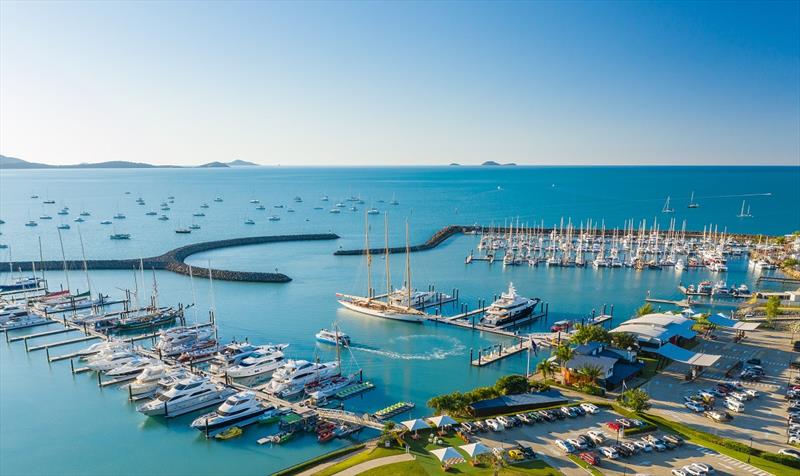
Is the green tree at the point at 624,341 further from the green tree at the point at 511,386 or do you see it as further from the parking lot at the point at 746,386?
the green tree at the point at 511,386

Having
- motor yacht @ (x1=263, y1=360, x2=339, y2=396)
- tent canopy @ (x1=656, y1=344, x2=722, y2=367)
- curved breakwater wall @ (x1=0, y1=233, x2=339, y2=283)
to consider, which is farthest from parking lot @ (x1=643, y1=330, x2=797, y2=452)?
curved breakwater wall @ (x1=0, y1=233, x2=339, y2=283)

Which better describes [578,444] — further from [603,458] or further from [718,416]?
[718,416]

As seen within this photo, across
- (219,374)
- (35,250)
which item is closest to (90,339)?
Result: (219,374)

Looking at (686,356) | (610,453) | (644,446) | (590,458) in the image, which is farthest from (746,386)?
(590,458)

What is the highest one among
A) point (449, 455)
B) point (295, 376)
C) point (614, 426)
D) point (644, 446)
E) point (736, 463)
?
point (449, 455)

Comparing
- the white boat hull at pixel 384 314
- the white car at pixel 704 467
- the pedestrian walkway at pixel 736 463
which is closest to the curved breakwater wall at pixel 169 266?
the white boat hull at pixel 384 314

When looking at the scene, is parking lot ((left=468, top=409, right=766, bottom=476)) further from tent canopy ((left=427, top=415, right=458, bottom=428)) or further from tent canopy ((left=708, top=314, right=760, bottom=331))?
tent canopy ((left=708, top=314, right=760, bottom=331))
